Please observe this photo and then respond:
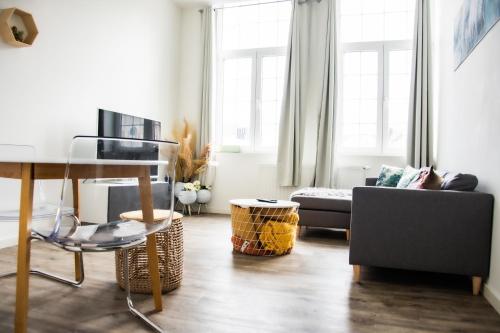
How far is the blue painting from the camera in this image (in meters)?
2.08

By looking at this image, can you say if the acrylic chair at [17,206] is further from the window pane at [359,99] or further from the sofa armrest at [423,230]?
the window pane at [359,99]

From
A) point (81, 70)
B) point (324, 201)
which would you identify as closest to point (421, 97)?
point (324, 201)

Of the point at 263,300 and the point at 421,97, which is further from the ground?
the point at 421,97

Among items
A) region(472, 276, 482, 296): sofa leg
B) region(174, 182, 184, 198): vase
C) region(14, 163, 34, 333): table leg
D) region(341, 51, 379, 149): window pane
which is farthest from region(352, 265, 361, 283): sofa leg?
region(174, 182, 184, 198): vase

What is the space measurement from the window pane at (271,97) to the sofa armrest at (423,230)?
320 cm

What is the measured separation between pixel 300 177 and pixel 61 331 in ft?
12.7

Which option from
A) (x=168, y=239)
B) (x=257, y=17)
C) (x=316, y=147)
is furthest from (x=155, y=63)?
(x=168, y=239)

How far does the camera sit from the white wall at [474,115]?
6.44 ft

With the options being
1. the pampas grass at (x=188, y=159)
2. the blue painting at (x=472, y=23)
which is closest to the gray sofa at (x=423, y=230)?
the blue painting at (x=472, y=23)

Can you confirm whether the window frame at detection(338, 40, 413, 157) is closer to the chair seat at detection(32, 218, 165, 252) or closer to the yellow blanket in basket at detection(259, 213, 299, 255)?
the yellow blanket in basket at detection(259, 213, 299, 255)

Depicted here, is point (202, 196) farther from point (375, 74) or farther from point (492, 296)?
point (492, 296)

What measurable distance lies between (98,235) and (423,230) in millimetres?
1777

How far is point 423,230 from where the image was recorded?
2.12 metres

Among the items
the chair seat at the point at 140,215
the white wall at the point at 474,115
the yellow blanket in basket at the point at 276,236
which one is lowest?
the yellow blanket in basket at the point at 276,236
